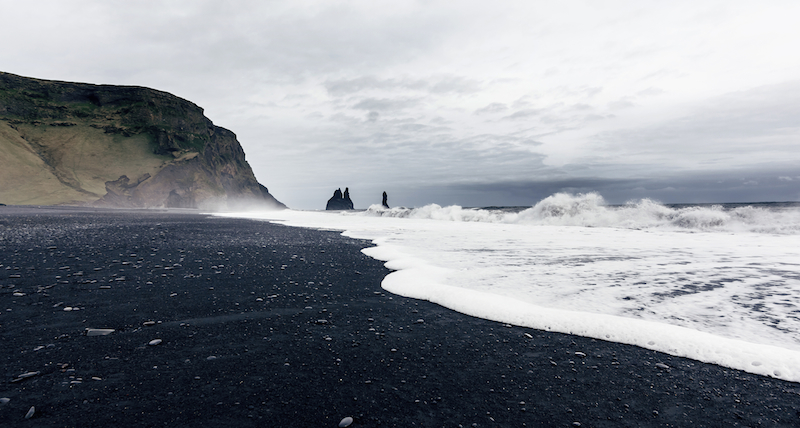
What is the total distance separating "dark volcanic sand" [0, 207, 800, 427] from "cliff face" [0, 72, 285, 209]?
72961mm

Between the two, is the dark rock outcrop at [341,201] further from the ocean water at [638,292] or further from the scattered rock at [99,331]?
the scattered rock at [99,331]

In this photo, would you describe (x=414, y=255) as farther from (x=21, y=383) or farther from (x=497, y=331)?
(x=21, y=383)

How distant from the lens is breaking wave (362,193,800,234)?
63.7ft

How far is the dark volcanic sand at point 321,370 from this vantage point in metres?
2.13

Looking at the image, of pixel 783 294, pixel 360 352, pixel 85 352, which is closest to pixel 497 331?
pixel 360 352

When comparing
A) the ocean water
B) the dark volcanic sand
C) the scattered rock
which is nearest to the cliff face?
the dark volcanic sand

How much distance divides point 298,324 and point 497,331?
86.4 inches

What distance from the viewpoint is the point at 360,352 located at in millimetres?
3078

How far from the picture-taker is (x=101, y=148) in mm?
70812

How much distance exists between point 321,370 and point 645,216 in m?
26.7

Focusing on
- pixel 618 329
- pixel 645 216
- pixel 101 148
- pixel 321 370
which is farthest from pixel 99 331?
pixel 101 148

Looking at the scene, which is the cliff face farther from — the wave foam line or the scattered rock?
the wave foam line

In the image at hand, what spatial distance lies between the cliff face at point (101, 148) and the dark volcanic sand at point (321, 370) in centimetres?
7296

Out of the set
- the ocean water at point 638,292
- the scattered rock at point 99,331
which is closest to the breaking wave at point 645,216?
the ocean water at point 638,292
